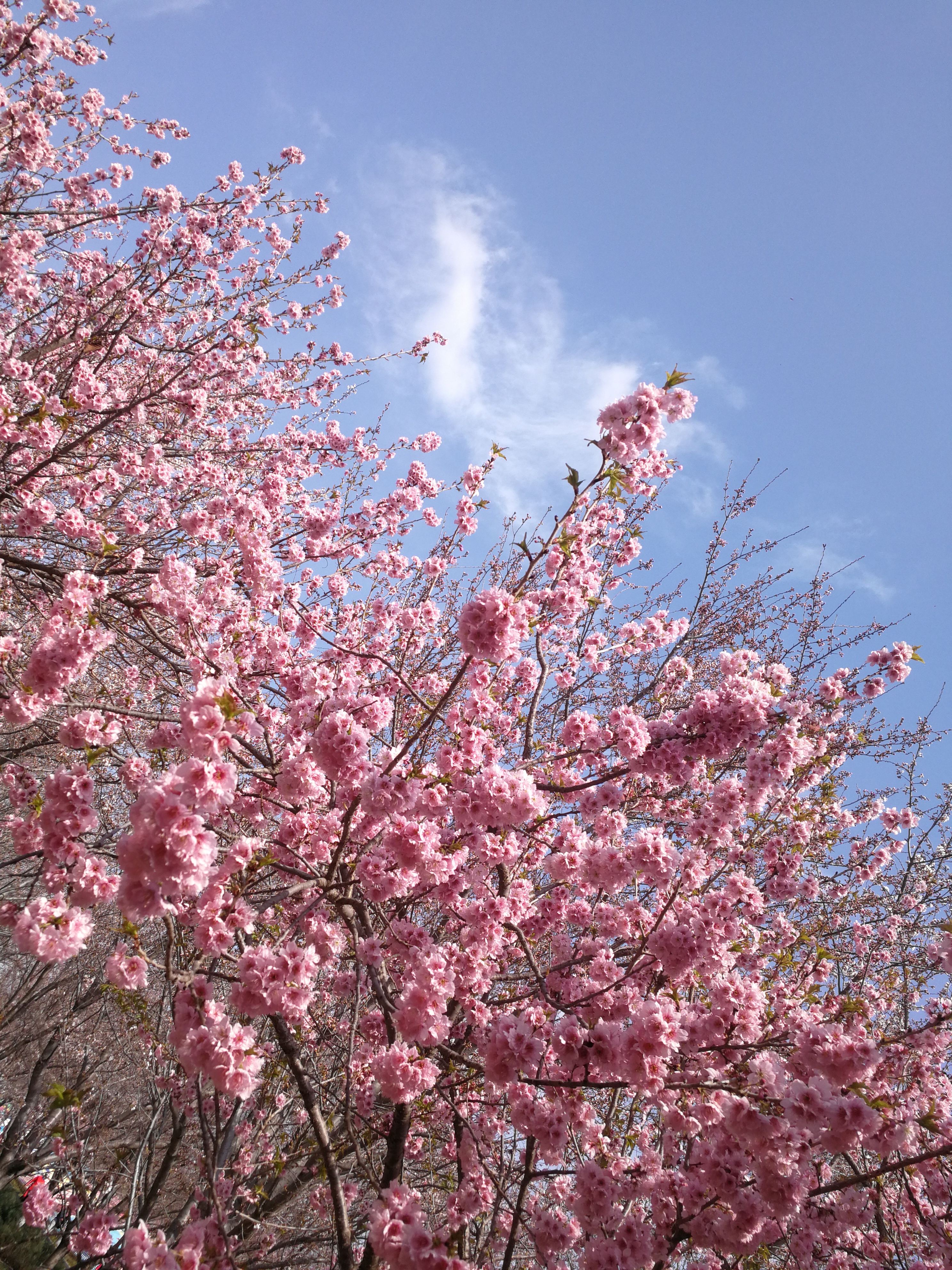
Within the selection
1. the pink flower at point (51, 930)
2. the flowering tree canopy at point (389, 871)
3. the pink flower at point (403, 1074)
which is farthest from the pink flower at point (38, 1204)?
the pink flower at point (51, 930)

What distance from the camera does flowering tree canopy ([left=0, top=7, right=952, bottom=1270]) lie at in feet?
10.1

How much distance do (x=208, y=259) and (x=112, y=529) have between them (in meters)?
3.88

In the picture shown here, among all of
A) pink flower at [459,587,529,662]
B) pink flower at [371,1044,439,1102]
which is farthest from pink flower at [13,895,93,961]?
pink flower at [459,587,529,662]

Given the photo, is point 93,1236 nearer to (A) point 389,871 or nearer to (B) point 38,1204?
(B) point 38,1204

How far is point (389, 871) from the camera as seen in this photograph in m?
4.00

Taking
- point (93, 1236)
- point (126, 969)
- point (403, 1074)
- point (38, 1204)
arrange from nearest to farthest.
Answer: point (126, 969), point (403, 1074), point (93, 1236), point (38, 1204)

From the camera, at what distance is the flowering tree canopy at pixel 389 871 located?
307cm

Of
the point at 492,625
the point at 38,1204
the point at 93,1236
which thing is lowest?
the point at 38,1204

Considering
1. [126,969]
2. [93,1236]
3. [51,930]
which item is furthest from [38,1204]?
[51,930]

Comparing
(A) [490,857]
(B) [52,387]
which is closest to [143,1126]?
(A) [490,857]

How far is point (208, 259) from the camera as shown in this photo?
27.1ft

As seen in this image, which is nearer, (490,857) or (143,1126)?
(490,857)

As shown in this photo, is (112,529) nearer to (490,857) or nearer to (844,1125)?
(490,857)

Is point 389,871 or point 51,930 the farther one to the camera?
point 389,871
